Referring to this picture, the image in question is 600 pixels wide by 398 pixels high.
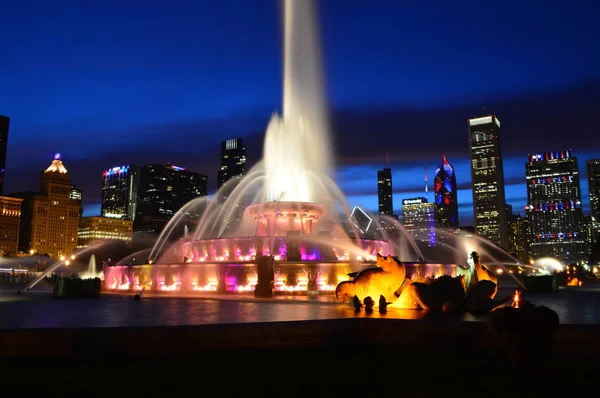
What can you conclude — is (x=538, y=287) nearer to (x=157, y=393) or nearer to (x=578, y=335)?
(x=578, y=335)

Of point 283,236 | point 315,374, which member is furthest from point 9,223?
point 315,374

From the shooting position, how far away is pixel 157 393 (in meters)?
6.19

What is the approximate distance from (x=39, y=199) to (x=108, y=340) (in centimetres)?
17452

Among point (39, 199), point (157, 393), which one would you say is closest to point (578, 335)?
point (157, 393)

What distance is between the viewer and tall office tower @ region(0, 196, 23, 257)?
151m

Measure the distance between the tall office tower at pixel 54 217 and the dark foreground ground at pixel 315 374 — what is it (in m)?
167

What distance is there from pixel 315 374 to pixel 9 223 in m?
172

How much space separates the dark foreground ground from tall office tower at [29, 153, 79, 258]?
167 m

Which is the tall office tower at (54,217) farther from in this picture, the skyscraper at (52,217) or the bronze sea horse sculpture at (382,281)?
A: the bronze sea horse sculpture at (382,281)

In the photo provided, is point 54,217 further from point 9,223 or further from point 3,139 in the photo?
point 3,139

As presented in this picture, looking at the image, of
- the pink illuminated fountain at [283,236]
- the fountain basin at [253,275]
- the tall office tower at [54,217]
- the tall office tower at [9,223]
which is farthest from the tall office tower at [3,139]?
the fountain basin at [253,275]

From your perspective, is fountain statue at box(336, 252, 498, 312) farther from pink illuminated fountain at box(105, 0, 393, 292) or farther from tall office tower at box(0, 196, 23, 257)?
tall office tower at box(0, 196, 23, 257)

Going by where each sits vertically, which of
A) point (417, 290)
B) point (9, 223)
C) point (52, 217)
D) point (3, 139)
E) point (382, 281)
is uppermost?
point (3, 139)

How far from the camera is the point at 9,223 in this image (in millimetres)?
153625
